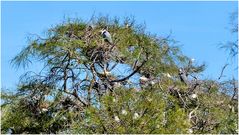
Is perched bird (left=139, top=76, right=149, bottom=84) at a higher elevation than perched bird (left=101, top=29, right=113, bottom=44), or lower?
lower

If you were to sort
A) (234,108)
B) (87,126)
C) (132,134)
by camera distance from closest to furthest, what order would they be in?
1. (132,134)
2. (87,126)
3. (234,108)

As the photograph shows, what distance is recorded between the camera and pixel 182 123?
298 inches

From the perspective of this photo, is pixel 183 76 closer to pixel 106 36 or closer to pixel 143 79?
pixel 143 79

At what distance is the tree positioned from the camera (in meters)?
8.95

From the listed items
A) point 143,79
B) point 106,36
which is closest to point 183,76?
point 143,79

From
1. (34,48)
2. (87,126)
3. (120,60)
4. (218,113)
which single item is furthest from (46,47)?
(218,113)

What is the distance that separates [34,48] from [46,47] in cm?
28

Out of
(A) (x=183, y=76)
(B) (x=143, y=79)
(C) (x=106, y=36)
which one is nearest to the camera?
(C) (x=106, y=36)

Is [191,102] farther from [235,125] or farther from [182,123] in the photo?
[182,123]

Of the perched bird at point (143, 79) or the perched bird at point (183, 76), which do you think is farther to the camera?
the perched bird at point (183, 76)

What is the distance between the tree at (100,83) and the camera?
352 inches

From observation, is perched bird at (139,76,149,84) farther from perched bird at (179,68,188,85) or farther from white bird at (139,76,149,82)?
perched bird at (179,68,188,85)

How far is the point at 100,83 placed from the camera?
9.20 meters

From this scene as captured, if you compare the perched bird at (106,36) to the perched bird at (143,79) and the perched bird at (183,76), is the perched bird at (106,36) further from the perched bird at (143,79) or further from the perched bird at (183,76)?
the perched bird at (183,76)
